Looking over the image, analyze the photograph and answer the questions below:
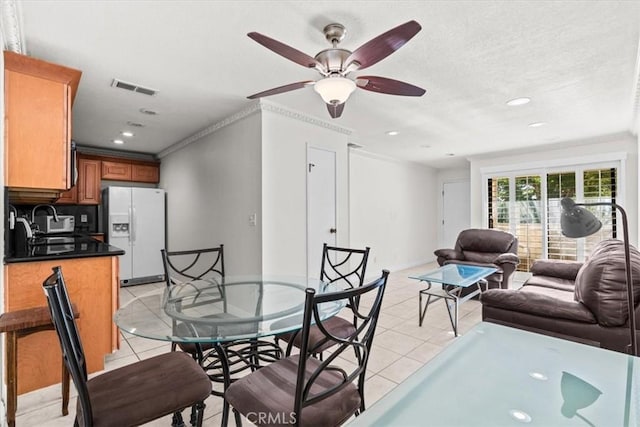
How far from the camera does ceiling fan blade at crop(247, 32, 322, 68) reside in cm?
151

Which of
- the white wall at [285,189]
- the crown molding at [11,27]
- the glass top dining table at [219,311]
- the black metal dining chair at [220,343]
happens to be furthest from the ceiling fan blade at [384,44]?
the crown molding at [11,27]

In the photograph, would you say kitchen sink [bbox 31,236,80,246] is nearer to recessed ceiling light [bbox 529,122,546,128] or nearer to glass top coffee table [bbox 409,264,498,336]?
glass top coffee table [bbox 409,264,498,336]

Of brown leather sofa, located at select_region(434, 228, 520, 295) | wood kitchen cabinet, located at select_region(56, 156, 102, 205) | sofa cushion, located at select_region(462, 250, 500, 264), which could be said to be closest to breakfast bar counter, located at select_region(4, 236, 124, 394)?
wood kitchen cabinet, located at select_region(56, 156, 102, 205)

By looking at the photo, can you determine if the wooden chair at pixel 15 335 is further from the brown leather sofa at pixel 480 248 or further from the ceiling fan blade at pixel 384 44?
the brown leather sofa at pixel 480 248

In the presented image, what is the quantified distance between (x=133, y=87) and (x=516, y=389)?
3471mm

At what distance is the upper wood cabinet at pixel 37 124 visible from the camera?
2072 mm

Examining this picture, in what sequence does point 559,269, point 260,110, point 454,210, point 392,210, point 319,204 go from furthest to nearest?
point 454,210 < point 392,210 < point 319,204 < point 559,269 < point 260,110

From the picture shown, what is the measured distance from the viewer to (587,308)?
205 cm

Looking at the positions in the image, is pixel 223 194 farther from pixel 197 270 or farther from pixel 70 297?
pixel 70 297

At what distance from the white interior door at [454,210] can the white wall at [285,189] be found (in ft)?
16.0

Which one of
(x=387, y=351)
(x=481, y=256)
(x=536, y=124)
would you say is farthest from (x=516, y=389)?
(x=481, y=256)

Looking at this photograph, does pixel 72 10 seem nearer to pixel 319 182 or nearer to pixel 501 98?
pixel 319 182

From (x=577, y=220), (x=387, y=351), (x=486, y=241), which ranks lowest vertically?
(x=387, y=351)

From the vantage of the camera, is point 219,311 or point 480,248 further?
point 480,248
